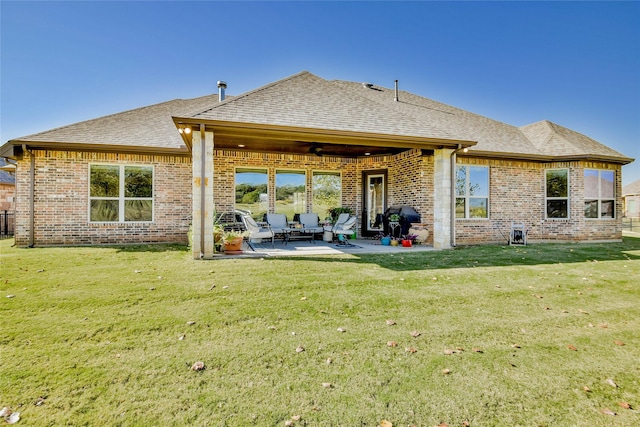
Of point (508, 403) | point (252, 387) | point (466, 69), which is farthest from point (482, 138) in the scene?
point (252, 387)

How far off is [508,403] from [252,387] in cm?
178

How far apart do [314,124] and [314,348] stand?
5648 millimetres

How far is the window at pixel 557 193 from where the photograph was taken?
1088cm

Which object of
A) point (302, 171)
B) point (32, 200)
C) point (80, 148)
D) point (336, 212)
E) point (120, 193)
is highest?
point (80, 148)

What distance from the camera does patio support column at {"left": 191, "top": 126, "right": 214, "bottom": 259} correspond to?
6809 millimetres

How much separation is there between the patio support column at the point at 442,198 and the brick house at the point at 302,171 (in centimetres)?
4

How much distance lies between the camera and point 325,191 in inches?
468

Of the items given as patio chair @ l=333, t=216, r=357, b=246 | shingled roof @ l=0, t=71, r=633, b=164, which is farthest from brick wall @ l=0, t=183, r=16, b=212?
patio chair @ l=333, t=216, r=357, b=246

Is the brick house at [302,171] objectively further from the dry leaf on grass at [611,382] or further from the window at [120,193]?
the dry leaf on grass at [611,382]

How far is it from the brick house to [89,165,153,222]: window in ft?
0.10

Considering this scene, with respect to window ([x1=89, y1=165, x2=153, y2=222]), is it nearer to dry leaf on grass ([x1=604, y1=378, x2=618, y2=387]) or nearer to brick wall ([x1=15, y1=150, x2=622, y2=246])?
brick wall ([x1=15, y1=150, x2=622, y2=246])

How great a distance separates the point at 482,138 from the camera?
37.9 feet

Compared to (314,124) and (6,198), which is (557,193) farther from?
(6,198)

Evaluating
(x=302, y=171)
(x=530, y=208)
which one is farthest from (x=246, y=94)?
(x=530, y=208)
